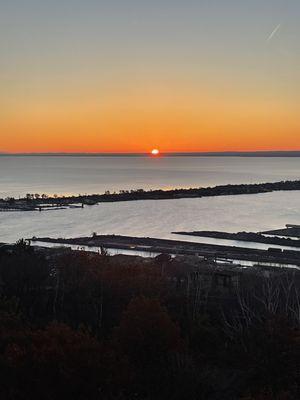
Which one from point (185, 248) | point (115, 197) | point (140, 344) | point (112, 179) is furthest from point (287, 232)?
point (112, 179)

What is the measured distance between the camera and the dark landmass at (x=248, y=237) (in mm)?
25781

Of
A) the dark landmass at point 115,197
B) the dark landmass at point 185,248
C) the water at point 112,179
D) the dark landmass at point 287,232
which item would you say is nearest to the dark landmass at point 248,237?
the dark landmass at point 287,232

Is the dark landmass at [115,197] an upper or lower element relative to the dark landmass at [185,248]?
upper

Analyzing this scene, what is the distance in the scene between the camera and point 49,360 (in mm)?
6234

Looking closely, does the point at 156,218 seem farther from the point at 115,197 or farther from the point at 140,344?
the point at 140,344

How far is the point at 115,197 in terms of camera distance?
49.3 meters

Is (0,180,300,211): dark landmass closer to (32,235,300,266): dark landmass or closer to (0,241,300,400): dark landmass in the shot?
(32,235,300,266): dark landmass

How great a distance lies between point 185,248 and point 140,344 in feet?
52.6

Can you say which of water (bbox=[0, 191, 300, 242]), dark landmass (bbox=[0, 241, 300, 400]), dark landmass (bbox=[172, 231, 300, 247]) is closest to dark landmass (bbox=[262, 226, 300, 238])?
dark landmass (bbox=[172, 231, 300, 247])

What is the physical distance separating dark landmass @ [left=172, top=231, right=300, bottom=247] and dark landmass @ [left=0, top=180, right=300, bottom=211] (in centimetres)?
1665

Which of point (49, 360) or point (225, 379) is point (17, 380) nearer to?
point (49, 360)

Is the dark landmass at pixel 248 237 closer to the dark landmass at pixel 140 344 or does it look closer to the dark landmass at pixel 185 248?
the dark landmass at pixel 185 248

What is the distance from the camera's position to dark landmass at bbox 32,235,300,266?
2133 cm

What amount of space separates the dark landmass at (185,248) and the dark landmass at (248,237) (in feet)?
9.31
